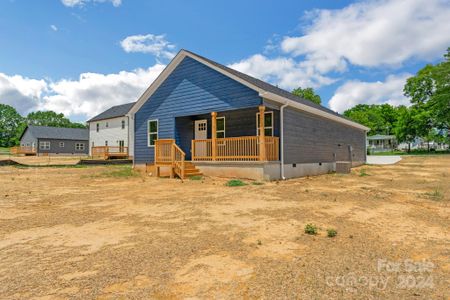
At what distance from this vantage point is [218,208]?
640 cm

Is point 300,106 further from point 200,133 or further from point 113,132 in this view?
point 113,132

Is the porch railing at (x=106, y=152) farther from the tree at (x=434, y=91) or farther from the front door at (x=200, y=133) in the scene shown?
the tree at (x=434, y=91)

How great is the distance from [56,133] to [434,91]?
227 ft

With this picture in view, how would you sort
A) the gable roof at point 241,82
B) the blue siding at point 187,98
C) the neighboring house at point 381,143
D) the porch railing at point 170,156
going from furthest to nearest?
1. the neighboring house at point 381,143
2. the porch railing at point 170,156
3. the blue siding at point 187,98
4. the gable roof at point 241,82

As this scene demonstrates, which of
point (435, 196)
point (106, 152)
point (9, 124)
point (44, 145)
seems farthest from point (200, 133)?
point (9, 124)

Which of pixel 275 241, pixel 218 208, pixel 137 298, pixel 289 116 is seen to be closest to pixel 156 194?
pixel 218 208

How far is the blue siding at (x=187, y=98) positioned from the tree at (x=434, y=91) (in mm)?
44132

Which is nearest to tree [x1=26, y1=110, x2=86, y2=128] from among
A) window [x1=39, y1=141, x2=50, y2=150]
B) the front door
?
window [x1=39, y1=141, x2=50, y2=150]

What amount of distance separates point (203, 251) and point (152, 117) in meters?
13.2

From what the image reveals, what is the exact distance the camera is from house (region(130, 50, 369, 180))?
471 inches

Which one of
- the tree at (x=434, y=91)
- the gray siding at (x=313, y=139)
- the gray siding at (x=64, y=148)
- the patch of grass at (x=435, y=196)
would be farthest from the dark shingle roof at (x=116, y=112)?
the tree at (x=434, y=91)

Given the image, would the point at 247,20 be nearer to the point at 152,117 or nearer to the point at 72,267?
the point at 152,117

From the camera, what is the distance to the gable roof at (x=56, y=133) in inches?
1946

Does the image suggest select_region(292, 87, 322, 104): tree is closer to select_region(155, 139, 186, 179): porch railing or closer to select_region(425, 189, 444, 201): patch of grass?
select_region(155, 139, 186, 179): porch railing
